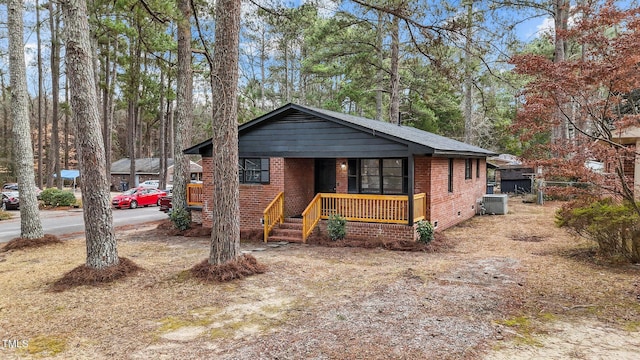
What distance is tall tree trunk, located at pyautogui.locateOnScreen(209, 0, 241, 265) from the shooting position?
25.4 ft

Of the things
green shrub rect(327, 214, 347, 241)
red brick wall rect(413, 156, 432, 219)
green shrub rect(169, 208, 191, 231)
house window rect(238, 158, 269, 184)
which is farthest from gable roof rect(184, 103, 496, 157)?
green shrub rect(169, 208, 191, 231)

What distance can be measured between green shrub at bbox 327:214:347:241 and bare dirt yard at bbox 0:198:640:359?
4.97 feet

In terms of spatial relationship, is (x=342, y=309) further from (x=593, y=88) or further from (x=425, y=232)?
(x=593, y=88)

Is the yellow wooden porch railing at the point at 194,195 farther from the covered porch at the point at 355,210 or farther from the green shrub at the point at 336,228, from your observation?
the green shrub at the point at 336,228

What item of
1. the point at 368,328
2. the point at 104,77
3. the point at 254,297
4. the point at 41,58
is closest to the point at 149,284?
the point at 254,297

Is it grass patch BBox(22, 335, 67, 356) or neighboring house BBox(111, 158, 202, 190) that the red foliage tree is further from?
neighboring house BBox(111, 158, 202, 190)

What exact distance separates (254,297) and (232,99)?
12.4ft

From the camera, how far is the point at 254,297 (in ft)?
21.3

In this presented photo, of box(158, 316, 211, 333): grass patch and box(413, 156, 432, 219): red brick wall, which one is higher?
box(413, 156, 432, 219): red brick wall

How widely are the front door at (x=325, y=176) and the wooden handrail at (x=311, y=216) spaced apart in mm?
1755

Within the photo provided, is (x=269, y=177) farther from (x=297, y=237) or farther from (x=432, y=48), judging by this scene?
(x=432, y=48)

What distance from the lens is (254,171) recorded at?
13.1 meters

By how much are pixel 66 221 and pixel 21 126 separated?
7918mm

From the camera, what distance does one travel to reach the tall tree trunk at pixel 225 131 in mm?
7734
